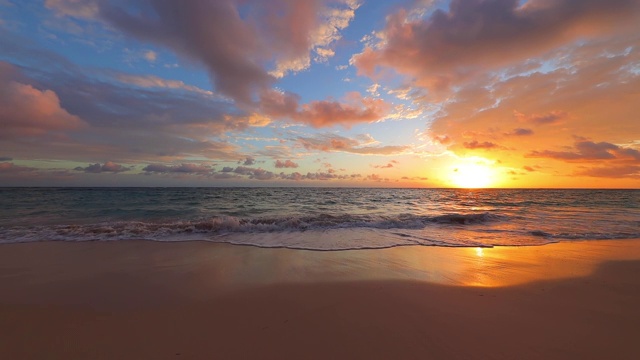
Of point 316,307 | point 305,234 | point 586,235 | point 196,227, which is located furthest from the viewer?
point 196,227

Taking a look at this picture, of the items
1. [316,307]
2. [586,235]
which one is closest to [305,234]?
[316,307]

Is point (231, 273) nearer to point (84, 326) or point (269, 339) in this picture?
point (84, 326)

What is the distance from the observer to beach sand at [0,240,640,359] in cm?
328

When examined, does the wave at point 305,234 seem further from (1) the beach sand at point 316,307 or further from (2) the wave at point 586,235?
(1) the beach sand at point 316,307

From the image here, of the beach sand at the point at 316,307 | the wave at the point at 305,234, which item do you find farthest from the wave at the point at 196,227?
the beach sand at the point at 316,307

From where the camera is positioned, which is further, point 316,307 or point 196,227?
point 196,227

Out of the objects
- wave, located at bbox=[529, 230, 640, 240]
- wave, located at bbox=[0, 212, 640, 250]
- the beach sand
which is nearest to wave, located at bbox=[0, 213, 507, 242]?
wave, located at bbox=[0, 212, 640, 250]

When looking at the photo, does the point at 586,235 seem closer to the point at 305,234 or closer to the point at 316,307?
the point at 305,234

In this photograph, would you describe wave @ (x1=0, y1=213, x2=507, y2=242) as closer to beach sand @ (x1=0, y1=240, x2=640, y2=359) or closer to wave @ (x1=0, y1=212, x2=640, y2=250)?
wave @ (x1=0, y1=212, x2=640, y2=250)

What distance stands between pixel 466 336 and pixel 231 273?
4.89 metres

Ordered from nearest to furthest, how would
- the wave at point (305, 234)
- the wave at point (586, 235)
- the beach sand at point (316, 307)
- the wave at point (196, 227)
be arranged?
1. the beach sand at point (316, 307)
2. the wave at point (305, 234)
3. the wave at point (196, 227)
4. the wave at point (586, 235)

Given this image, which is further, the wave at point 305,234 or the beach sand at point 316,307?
the wave at point 305,234

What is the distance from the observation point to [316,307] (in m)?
4.40

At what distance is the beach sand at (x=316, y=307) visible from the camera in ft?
10.8
